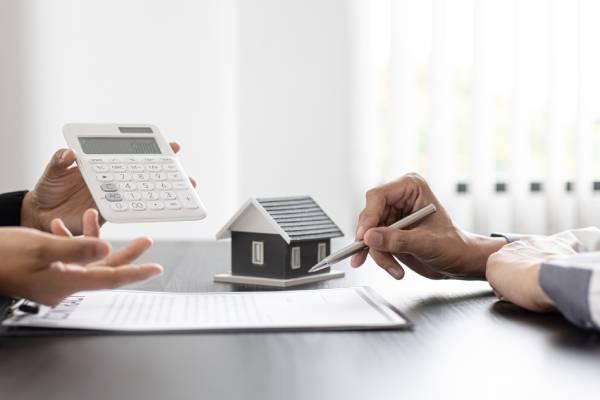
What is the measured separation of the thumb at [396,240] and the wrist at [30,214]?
67cm

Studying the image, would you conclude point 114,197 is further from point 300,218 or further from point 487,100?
point 487,100

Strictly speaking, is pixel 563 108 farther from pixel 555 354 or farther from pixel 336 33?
pixel 555 354

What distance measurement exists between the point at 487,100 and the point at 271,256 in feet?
7.69

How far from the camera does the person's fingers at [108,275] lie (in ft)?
2.43

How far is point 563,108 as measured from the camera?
338 cm

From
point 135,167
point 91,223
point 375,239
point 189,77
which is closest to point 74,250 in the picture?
point 91,223

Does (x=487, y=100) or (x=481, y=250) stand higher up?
(x=487, y=100)

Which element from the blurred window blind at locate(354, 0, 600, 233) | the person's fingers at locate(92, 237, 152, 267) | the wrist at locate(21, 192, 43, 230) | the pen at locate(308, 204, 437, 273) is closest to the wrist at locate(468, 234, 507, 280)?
the pen at locate(308, 204, 437, 273)

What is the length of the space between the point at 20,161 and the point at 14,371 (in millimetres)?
2849

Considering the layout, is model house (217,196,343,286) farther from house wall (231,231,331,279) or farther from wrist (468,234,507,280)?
wrist (468,234,507,280)

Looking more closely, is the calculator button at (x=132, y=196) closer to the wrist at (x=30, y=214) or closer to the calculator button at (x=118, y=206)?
the calculator button at (x=118, y=206)

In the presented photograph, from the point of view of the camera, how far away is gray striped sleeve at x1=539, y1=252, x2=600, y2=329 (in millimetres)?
752

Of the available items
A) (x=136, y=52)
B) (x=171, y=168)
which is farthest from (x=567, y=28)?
(x=171, y=168)

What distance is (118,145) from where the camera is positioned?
1.27 metres
